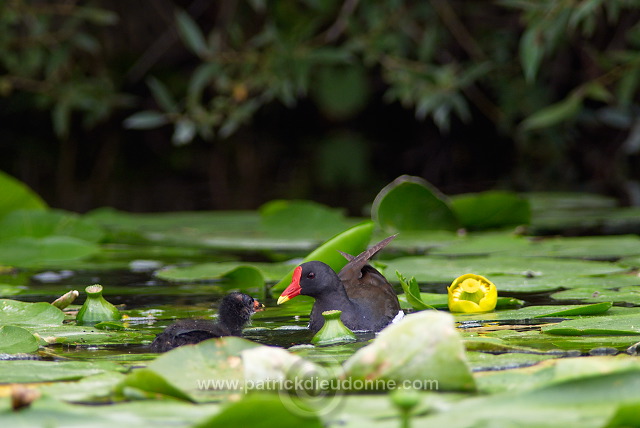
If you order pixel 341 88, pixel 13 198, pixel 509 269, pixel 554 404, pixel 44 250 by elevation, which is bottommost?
pixel 554 404

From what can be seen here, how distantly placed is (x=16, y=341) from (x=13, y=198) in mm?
2959

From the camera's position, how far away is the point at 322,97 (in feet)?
54.6

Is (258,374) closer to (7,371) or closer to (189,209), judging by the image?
(7,371)

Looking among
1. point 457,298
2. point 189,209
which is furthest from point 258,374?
point 189,209

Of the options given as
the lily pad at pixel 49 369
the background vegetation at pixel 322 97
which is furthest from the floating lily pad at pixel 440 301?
the background vegetation at pixel 322 97

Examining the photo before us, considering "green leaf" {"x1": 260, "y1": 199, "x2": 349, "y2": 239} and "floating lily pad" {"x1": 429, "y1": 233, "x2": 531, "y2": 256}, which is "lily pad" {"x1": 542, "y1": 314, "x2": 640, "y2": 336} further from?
"green leaf" {"x1": 260, "y1": 199, "x2": 349, "y2": 239}

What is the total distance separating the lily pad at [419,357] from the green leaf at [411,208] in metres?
3.11

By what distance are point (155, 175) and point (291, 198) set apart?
317cm

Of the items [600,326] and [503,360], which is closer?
[503,360]

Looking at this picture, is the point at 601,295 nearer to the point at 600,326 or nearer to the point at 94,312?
the point at 600,326

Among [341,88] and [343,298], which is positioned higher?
[341,88]

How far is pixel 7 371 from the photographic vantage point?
252cm

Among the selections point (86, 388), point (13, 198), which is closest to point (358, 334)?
point (86, 388)

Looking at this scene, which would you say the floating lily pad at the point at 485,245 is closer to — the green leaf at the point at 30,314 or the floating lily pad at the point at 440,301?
the floating lily pad at the point at 440,301
